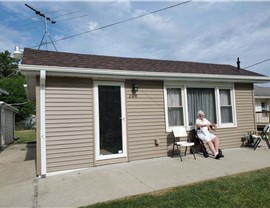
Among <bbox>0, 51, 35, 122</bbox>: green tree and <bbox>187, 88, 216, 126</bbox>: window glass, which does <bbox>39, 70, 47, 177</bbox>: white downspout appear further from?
<bbox>0, 51, 35, 122</bbox>: green tree

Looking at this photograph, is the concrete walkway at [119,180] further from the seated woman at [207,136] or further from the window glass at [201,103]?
the window glass at [201,103]

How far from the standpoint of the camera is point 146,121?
21.1ft

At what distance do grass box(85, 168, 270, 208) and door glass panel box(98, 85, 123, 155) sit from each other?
7.61 feet

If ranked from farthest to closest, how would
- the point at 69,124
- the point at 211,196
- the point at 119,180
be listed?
the point at 69,124
the point at 119,180
the point at 211,196

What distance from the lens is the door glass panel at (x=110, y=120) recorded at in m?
5.91

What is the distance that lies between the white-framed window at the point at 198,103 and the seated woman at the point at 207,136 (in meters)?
0.45

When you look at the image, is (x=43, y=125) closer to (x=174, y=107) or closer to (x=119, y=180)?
(x=119, y=180)

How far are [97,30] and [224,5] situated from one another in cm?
621

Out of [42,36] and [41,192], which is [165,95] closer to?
[41,192]

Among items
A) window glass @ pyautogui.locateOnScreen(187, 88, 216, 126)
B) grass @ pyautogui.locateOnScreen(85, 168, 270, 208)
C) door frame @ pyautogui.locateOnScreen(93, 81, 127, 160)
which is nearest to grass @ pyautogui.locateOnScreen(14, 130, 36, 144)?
door frame @ pyautogui.locateOnScreen(93, 81, 127, 160)

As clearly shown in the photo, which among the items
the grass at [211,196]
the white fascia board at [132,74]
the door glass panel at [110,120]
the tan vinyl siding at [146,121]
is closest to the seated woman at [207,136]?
the tan vinyl siding at [146,121]

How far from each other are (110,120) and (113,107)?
357mm

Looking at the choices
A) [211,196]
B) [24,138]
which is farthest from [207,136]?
[24,138]

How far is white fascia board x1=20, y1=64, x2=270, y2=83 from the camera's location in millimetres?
5145
